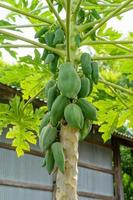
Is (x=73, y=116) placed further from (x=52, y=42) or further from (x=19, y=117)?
(x=19, y=117)

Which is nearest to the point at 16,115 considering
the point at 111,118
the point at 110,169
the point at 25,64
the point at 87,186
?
the point at 25,64

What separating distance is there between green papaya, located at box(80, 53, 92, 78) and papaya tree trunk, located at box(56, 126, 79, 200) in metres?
0.29

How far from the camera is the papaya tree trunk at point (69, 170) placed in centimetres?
173

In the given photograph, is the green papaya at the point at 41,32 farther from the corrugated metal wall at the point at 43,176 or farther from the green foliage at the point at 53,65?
the corrugated metal wall at the point at 43,176

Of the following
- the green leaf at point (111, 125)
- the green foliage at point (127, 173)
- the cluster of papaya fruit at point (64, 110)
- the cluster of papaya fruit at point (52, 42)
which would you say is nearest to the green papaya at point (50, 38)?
the cluster of papaya fruit at point (52, 42)

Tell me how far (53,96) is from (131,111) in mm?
1063

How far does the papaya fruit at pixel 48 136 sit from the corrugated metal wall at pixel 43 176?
369cm

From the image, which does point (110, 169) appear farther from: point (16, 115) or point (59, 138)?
point (59, 138)

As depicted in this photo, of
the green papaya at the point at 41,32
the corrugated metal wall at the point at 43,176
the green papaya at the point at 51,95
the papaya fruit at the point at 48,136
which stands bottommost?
the papaya fruit at the point at 48,136

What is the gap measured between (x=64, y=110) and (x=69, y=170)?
24cm

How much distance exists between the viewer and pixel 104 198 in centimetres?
737

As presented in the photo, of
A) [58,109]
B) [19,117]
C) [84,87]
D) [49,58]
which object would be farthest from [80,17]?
[19,117]

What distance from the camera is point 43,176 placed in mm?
6207

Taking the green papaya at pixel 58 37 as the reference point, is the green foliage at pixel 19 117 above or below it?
below
